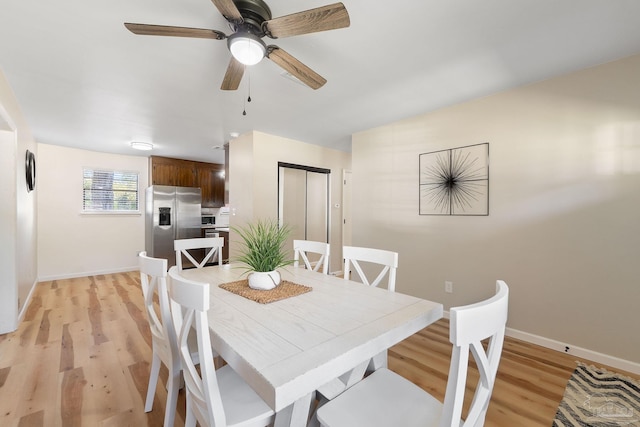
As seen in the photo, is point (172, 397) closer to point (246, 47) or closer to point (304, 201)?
point (246, 47)

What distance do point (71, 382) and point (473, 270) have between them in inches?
139

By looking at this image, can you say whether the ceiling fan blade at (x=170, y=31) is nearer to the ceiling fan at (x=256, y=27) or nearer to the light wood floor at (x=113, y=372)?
the ceiling fan at (x=256, y=27)

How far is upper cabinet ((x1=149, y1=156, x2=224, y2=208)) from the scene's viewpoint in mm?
5523

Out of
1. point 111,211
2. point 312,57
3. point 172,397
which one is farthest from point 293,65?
point 111,211

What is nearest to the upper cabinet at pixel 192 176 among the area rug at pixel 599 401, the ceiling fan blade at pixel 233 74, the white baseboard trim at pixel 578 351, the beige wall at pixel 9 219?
the beige wall at pixel 9 219

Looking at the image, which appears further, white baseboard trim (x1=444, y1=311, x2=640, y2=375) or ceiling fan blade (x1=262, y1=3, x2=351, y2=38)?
white baseboard trim (x1=444, y1=311, x2=640, y2=375)

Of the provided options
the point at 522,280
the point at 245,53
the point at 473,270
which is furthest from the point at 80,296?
the point at 522,280

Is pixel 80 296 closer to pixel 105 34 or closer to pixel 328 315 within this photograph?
pixel 105 34

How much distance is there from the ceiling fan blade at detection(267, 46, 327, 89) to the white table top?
1396 mm

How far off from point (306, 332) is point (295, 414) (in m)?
0.29

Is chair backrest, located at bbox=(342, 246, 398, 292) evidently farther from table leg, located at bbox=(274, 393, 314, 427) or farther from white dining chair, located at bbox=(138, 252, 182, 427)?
white dining chair, located at bbox=(138, 252, 182, 427)

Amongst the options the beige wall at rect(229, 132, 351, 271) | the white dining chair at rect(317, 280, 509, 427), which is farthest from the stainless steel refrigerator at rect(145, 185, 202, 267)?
the white dining chair at rect(317, 280, 509, 427)

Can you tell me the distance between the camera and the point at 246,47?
1.52m

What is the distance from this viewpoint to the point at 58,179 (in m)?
4.79
